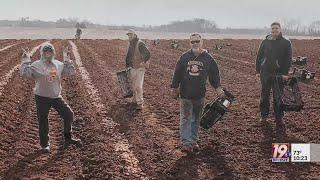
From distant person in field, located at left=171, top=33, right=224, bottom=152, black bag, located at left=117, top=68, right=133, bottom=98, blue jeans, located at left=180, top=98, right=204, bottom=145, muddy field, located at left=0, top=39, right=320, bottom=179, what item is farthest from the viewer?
black bag, located at left=117, top=68, right=133, bottom=98

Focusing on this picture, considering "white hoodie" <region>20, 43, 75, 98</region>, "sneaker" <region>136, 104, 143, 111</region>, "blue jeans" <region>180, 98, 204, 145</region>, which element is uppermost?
"white hoodie" <region>20, 43, 75, 98</region>

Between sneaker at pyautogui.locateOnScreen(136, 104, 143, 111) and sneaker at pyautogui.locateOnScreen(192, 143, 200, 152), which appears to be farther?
sneaker at pyautogui.locateOnScreen(136, 104, 143, 111)

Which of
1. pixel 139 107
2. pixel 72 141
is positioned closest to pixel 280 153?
pixel 72 141

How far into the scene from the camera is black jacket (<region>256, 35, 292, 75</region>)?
31.2 ft

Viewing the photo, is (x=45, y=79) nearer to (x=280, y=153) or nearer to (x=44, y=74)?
(x=44, y=74)

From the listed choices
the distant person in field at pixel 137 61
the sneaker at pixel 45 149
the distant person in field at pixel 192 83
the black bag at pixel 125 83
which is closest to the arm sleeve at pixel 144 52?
the distant person in field at pixel 137 61

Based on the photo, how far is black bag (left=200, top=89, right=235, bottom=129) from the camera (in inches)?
329

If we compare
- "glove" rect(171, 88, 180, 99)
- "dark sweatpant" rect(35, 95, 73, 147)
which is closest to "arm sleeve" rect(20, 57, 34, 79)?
"dark sweatpant" rect(35, 95, 73, 147)

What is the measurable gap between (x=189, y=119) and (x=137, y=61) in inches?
154

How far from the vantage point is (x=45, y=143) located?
790cm

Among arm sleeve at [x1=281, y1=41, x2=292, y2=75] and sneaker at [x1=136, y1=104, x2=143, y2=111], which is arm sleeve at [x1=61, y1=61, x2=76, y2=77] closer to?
sneaker at [x1=136, y1=104, x2=143, y2=111]

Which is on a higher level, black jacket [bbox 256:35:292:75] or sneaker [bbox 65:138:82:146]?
black jacket [bbox 256:35:292:75]

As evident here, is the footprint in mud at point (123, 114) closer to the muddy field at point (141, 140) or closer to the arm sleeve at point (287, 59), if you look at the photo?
the muddy field at point (141, 140)

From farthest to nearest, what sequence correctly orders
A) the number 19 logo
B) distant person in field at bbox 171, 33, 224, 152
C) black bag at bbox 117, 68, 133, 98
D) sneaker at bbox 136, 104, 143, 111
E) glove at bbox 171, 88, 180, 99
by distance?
1. black bag at bbox 117, 68, 133, 98
2. sneaker at bbox 136, 104, 143, 111
3. glove at bbox 171, 88, 180, 99
4. distant person in field at bbox 171, 33, 224, 152
5. the number 19 logo
